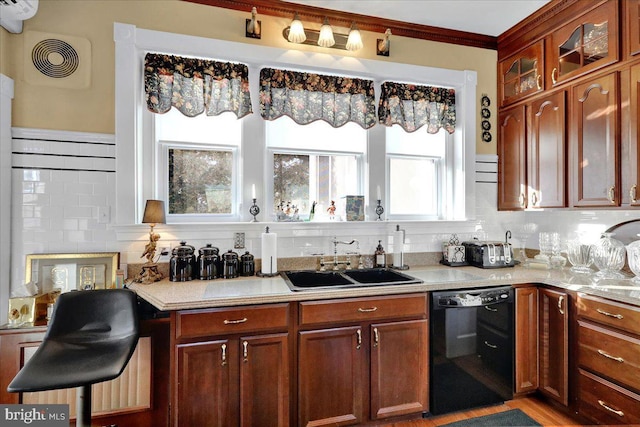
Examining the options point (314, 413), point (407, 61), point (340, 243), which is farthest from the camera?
point (407, 61)

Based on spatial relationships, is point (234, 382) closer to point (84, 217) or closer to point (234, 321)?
point (234, 321)

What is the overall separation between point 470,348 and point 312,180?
1709 millimetres

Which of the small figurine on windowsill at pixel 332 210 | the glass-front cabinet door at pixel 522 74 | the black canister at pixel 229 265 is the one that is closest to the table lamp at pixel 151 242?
the black canister at pixel 229 265

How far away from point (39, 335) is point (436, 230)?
9.46ft

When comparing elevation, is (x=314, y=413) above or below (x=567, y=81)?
below

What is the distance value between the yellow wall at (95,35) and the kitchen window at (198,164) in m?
0.39

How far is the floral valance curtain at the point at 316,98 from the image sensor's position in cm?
257

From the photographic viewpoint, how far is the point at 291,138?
8.92 feet

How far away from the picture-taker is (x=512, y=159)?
9.78 ft

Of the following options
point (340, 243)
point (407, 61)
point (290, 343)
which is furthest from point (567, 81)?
point (290, 343)

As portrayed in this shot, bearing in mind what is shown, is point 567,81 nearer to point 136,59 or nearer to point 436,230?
point 436,230

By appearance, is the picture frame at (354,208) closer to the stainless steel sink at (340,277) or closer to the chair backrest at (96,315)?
the stainless steel sink at (340,277)

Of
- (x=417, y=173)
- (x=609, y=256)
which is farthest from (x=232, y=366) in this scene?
(x=609, y=256)

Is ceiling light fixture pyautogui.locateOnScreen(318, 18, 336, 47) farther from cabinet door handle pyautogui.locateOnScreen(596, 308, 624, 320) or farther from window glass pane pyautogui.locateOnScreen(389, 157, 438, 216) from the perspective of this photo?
cabinet door handle pyautogui.locateOnScreen(596, 308, 624, 320)
